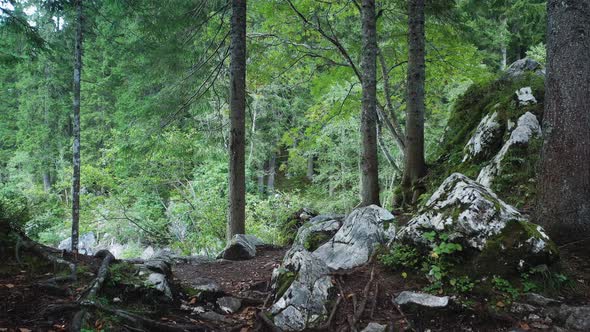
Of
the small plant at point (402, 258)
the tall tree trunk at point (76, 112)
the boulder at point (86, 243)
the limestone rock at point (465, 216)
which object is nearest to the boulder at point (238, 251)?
the tall tree trunk at point (76, 112)

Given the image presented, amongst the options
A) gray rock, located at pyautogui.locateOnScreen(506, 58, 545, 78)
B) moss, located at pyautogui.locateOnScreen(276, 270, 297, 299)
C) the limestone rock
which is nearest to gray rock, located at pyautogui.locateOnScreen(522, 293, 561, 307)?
the limestone rock

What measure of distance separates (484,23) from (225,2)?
14756 millimetres

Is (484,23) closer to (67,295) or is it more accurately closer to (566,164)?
(566,164)

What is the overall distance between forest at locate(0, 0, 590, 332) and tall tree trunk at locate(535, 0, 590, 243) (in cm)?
2

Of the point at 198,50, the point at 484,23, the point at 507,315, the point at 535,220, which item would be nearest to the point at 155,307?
the point at 507,315

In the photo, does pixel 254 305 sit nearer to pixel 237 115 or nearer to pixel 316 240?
pixel 316 240

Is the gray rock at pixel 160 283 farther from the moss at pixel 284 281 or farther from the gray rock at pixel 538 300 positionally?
the gray rock at pixel 538 300

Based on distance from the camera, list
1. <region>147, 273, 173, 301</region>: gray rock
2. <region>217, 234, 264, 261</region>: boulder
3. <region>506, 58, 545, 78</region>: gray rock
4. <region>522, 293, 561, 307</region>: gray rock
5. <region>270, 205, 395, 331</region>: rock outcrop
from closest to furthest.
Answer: <region>522, 293, 561, 307</region>: gray rock, <region>270, 205, 395, 331</region>: rock outcrop, <region>147, 273, 173, 301</region>: gray rock, <region>217, 234, 264, 261</region>: boulder, <region>506, 58, 545, 78</region>: gray rock

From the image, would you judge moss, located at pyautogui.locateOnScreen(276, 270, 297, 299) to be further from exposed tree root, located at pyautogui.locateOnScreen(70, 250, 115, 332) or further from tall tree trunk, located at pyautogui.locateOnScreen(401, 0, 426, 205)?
tall tree trunk, located at pyautogui.locateOnScreen(401, 0, 426, 205)

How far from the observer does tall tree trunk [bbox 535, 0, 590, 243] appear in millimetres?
3715

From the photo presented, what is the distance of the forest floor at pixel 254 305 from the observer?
273cm

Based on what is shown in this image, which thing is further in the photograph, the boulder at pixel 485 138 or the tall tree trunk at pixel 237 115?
the tall tree trunk at pixel 237 115

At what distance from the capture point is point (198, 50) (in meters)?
8.79

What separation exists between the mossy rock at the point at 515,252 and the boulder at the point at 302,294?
5.13ft
